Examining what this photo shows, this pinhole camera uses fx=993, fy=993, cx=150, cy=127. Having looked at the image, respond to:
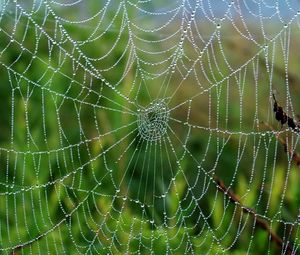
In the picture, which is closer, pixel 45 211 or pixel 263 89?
pixel 45 211

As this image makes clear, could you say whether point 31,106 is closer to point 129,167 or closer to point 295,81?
point 129,167

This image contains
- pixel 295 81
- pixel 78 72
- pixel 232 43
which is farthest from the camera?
pixel 78 72

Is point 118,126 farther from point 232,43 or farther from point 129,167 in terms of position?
point 232,43

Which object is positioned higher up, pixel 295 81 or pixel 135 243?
pixel 295 81

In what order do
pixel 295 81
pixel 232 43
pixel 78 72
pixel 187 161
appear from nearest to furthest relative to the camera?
pixel 295 81 → pixel 232 43 → pixel 187 161 → pixel 78 72

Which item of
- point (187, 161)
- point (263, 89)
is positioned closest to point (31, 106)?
point (187, 161)

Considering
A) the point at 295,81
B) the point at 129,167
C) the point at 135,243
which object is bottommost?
the point at 135,243
